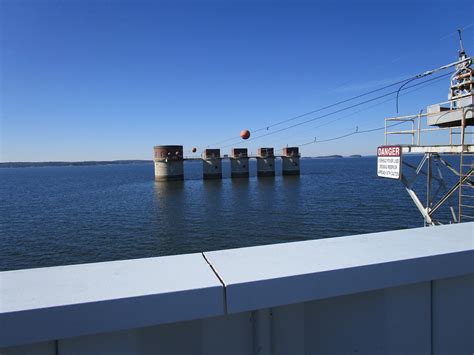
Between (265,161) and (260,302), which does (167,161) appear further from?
(260,302)

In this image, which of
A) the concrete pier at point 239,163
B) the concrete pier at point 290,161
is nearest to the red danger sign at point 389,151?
the concrete pier at point 239,163

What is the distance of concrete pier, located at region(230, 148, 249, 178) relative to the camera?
8775 centimetres

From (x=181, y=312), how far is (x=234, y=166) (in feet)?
283

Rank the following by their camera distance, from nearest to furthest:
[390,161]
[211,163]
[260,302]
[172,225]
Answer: [260,302]
[390,161]
[172,225]
[211,163]

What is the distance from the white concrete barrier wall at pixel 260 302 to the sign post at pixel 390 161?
29.6ft

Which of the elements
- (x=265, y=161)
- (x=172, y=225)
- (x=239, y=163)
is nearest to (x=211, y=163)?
(x=239, y=163)

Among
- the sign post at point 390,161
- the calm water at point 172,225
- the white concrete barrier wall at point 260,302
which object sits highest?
the sign post at point 390,161

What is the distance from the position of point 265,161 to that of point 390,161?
78197 mm

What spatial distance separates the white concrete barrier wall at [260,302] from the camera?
5.18 ft

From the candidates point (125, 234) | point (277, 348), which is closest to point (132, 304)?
point (277, 348)

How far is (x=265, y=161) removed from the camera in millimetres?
89125

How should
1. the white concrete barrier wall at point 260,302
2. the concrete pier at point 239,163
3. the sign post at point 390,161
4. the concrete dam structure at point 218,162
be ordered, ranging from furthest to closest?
the concrete pier at point 239,163
the concrete dam structure at point 218,162
the sign post at point 390,161
the white concrete barrier wall at point 260,302

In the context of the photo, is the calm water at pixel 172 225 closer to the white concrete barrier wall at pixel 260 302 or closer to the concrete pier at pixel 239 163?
the white concrete barrier wall at pixel 260 302

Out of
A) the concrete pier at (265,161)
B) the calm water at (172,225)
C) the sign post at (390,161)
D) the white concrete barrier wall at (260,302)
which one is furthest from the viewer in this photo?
the concrete pier at (265,161)
